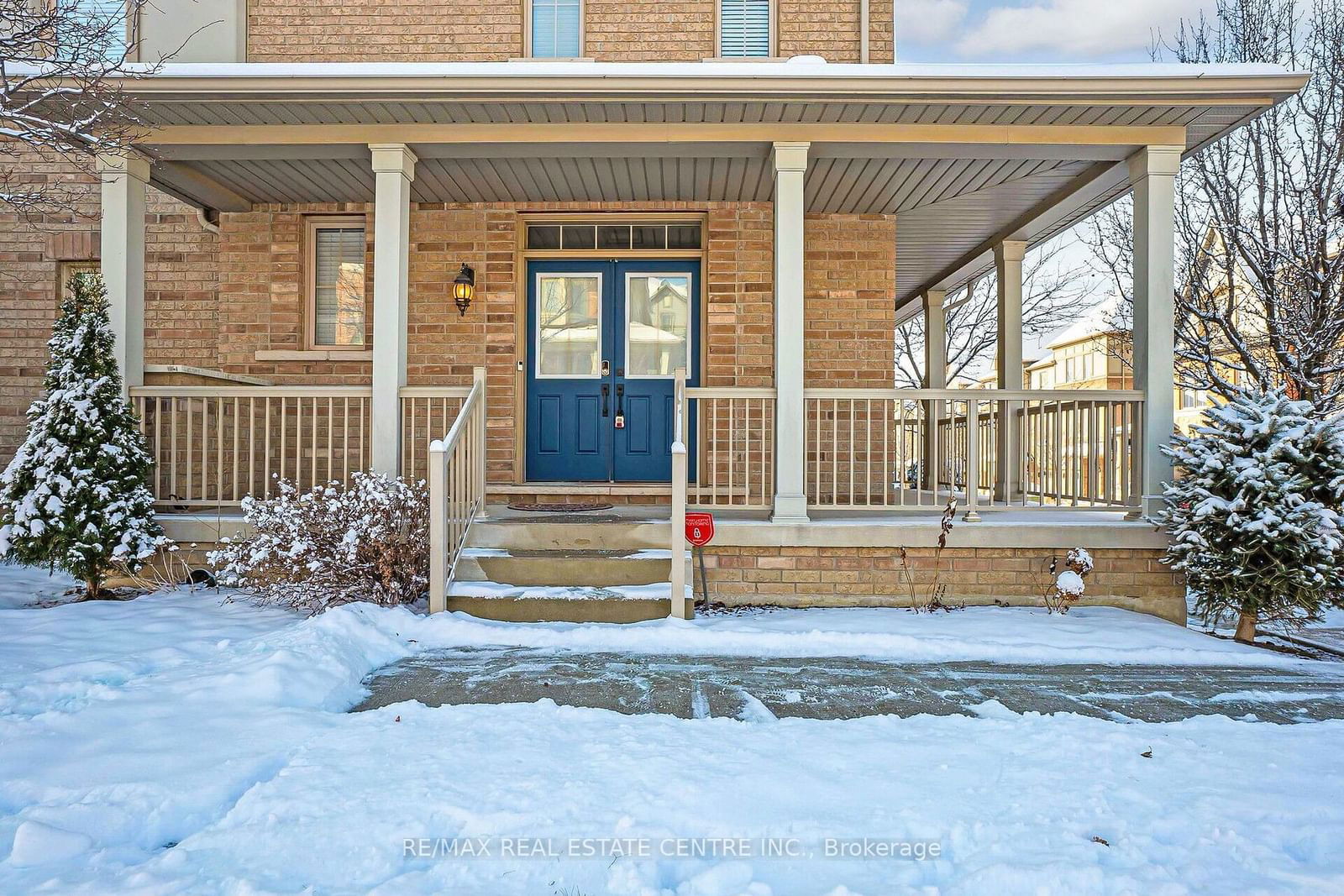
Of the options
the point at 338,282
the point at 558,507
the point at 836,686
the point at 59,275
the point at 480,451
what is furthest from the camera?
the point at 59,275

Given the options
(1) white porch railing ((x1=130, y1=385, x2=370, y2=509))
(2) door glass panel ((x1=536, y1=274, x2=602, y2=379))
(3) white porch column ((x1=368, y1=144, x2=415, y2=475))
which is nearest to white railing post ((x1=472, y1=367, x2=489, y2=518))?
(3) white porch column ((x1=368, y1=144, x2=415, y2=475))

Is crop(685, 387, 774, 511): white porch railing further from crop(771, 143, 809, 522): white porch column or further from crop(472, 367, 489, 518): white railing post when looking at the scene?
crop(472, 367, 489, 518): white railing post

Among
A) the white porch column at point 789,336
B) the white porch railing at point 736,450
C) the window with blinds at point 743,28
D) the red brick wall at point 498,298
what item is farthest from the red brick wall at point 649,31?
the white porch railing at point 736,450

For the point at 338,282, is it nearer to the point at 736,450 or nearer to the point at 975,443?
the point at 736,450

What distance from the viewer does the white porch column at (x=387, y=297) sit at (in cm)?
586

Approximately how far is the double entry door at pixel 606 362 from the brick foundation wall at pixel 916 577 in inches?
77.3

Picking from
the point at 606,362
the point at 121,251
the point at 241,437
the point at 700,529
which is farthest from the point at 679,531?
the point at 121,251

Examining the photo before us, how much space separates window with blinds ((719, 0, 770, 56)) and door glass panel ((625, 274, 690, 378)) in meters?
2.21

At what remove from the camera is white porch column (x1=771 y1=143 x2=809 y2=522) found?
5.76 m

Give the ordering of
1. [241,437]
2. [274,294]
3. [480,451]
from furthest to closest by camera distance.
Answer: [274,294], [241,437], [480,451]

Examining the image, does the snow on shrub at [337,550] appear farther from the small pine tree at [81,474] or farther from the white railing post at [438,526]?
the small pine tree at [81,474]

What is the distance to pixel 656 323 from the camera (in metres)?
7.58

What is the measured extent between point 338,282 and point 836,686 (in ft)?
19.8

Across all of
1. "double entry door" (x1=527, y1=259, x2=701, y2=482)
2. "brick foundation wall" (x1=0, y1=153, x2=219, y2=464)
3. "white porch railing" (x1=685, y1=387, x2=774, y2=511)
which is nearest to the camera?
"white porch railing" (x1=685, y1=387, x2=774, y2=511)
